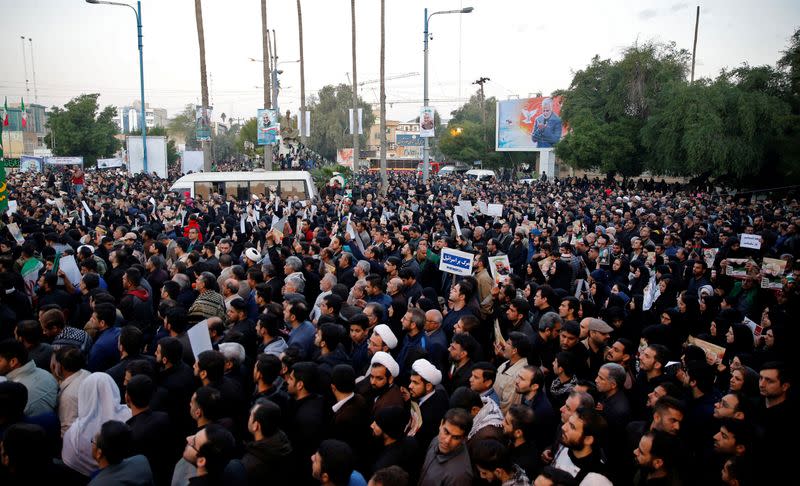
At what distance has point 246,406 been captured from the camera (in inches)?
191

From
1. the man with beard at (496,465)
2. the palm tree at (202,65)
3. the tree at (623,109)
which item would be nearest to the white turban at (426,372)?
the man with beard at (496,465)

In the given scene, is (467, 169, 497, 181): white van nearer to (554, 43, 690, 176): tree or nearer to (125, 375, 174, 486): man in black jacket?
(554, 43, 690, 176): tree

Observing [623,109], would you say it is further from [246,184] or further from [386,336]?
[386,336]

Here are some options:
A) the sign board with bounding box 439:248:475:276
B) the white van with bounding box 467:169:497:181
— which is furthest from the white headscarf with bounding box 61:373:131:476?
the white van with bounding box 467:169:497:181

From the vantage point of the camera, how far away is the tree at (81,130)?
158 feet

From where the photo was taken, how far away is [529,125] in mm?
50938

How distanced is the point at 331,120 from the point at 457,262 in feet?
226

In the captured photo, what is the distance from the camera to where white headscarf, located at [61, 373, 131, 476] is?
4000 mm

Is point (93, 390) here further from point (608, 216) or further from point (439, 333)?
point (608, 216)

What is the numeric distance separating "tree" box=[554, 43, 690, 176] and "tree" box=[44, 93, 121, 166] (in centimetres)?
3614

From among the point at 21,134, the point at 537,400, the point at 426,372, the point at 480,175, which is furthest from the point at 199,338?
the point at 21,134

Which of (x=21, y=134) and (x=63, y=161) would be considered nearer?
(x=63, y=161)

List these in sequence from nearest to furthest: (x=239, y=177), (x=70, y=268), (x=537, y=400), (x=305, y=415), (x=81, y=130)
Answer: (x=305, y=415) < (x=537, y=400) < (x=70, y=268) < (x=239, y=177) < (x=81, y=130)

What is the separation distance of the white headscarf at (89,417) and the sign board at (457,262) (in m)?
5.21
